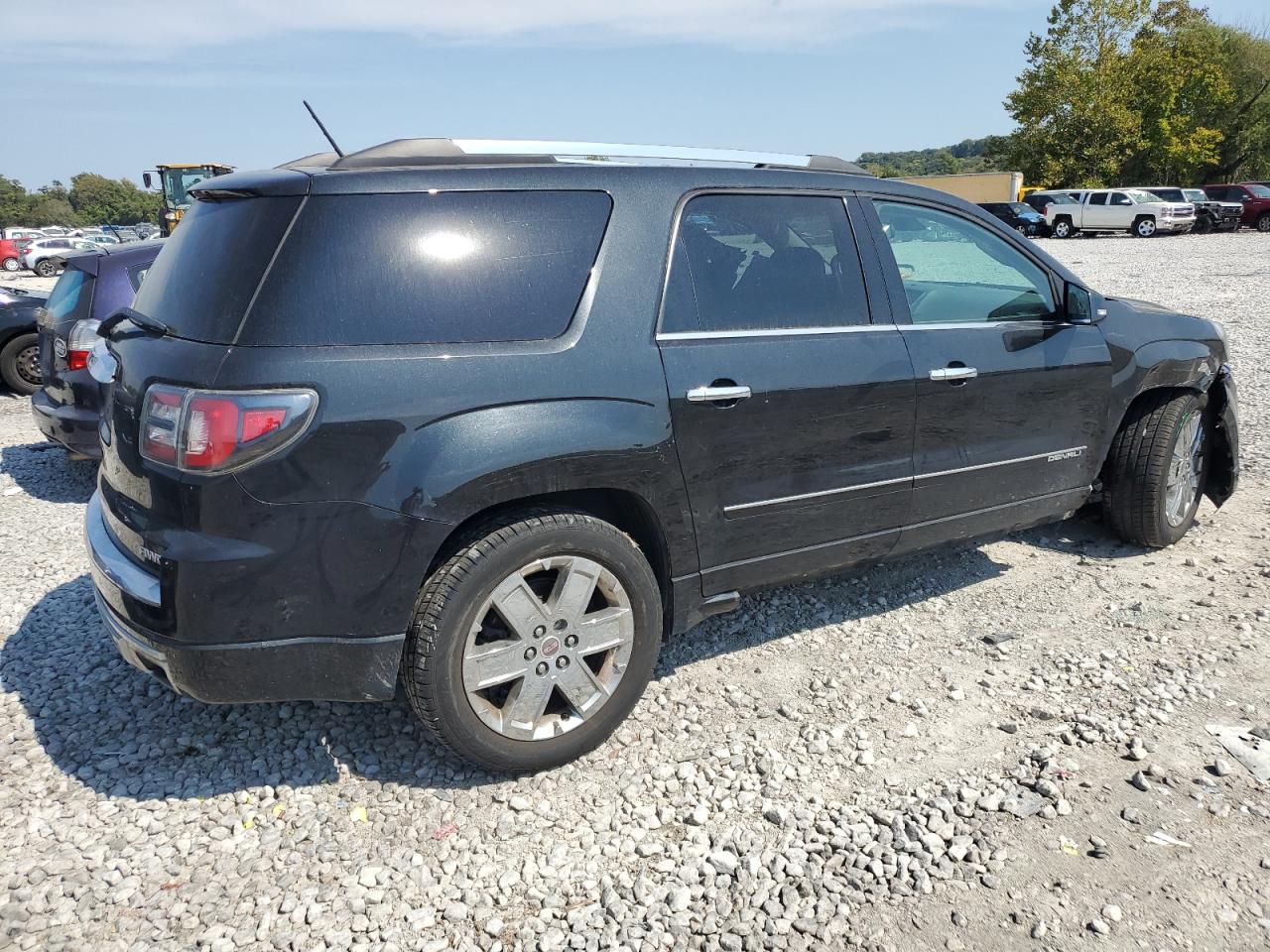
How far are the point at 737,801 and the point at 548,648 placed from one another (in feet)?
2.47

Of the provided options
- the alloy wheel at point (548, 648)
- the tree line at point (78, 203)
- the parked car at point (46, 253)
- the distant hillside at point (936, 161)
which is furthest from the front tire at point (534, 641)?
the tree line at point (78, 203)

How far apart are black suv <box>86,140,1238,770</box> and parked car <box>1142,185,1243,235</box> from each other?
3740cm

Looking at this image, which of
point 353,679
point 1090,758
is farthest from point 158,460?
point 1090,758

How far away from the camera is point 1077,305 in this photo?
434cm

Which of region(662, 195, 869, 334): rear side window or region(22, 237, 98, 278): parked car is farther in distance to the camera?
region(22, 237, 98, 278): parked car

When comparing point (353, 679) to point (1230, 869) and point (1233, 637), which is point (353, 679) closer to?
point (1230, 869)

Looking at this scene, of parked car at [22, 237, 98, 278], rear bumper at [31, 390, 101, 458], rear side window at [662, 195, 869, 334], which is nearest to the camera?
rear side window at [662, 195, 869, 334]

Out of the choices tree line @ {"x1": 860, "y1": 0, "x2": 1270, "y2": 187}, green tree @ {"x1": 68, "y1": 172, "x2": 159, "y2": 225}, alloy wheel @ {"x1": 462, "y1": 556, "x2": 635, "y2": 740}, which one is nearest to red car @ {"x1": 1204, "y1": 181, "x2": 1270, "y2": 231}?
tree line @ {"x1": 860, "y1": 0, "x2": 1270, "y2": 187}

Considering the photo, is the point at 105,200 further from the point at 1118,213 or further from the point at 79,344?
the point at 79,344

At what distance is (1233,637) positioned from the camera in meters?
3.98

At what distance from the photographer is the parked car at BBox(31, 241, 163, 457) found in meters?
5.95

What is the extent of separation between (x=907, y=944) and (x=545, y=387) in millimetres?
1784

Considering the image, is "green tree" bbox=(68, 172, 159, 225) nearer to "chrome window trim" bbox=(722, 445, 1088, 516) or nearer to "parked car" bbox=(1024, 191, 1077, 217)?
"parked car" bbox=(1024, 191, 1077, 217)

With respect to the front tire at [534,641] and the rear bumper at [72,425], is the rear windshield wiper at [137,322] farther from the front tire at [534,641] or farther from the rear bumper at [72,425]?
the rear bumper at [72,425]
